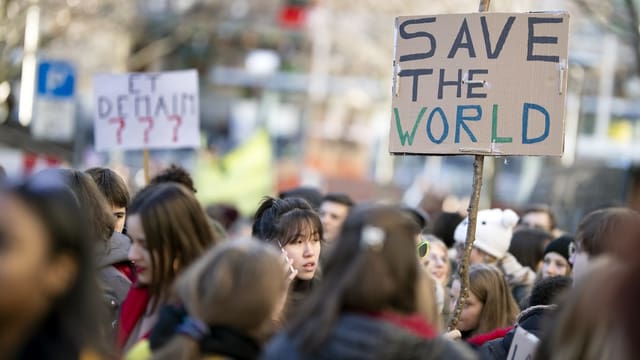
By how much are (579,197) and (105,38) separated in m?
27.2

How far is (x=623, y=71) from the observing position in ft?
134

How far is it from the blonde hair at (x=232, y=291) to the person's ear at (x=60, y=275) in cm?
50

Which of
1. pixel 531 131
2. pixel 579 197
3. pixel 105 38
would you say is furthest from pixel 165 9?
pixel 531 131

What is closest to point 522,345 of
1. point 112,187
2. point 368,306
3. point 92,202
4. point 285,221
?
point 285,221

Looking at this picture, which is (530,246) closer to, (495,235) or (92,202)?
(495,235)

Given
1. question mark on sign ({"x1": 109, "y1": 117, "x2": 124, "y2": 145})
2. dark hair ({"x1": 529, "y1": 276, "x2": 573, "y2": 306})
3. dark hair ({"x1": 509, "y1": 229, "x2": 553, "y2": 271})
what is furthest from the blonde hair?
question mark on sign ({"x1": 109, "y1": 117, "x2": 124, "y2": 145})

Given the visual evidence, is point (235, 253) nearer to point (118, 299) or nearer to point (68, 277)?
point (68, 277)

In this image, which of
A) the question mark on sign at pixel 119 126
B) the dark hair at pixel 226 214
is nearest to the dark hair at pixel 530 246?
the question mark on sign at pixel 119 126

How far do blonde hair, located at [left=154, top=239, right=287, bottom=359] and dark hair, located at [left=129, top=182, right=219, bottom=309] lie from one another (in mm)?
547

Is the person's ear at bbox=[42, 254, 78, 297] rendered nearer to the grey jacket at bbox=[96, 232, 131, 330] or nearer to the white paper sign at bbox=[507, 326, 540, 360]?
the grey jacket at bbox=[96, 232, 131, 330]

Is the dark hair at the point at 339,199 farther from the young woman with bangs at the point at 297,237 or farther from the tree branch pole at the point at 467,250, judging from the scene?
the tree branch pole at the point at 467,250

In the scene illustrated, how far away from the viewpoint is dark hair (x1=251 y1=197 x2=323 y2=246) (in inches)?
254

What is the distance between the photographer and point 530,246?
9570 mm

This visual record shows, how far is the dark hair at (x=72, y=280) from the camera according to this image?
3598 mm
